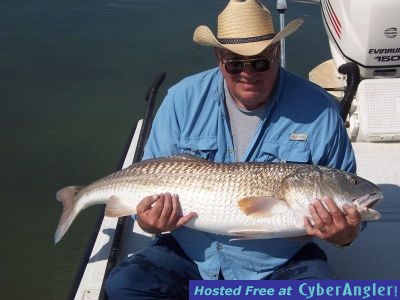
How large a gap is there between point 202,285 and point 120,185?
0.84m

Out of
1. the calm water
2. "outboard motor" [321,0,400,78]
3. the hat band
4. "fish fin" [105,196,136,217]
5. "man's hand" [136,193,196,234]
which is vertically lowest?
the calm water

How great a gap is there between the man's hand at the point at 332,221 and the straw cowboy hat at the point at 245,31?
79 centimetres

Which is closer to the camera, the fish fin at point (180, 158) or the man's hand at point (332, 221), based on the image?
the man's hand at point (332, 221)

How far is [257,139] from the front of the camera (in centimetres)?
283

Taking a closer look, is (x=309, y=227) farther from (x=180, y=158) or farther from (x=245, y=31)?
(x=245, y=31)

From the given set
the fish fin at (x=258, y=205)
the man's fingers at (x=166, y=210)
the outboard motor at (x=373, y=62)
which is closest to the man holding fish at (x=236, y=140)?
the man's fingers at (x=166, y=210)

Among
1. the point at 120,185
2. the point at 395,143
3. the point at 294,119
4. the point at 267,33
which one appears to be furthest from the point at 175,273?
the point at 395,143

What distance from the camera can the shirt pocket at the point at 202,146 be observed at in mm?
2869

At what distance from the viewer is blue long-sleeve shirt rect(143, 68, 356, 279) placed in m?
2.79

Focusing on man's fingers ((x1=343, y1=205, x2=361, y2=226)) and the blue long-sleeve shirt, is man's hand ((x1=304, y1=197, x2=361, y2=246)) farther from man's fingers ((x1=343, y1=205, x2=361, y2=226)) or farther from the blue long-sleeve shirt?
the blue long-sleeve shirt

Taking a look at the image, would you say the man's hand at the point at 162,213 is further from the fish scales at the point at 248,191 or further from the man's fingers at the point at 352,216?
the man's fingers at the point at 352,216

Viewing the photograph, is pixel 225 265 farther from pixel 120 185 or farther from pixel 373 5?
pixel 373 5

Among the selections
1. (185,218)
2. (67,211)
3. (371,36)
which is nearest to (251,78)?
(185,218)

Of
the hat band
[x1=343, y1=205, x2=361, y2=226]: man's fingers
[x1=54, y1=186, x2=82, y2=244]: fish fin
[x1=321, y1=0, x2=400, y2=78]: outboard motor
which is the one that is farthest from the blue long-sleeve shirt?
[x1=321, y1=0, x2=400, y2=78]: outboard motor
